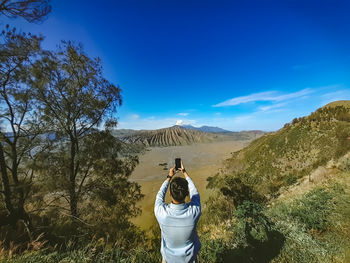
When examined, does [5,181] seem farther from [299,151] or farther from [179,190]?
[299,151]

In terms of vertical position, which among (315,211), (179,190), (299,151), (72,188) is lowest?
(315,211)

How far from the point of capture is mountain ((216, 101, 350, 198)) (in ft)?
33.3

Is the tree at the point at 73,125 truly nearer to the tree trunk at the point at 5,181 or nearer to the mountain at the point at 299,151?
the tree trunk at the point at 5,181

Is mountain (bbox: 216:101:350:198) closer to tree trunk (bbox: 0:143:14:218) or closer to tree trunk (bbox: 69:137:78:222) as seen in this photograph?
tree trunk (bbox: 69:137:78:222)

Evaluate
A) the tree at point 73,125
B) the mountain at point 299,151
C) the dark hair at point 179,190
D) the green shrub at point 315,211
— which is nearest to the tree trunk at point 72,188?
the tree at point 73,125

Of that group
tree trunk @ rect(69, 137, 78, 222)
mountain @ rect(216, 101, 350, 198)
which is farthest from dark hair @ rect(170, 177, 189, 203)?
Result: mountain @ rect(216, 101, 350, 198)

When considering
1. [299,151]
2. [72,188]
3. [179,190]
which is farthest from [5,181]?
[299,151]

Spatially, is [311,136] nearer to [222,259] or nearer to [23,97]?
[222,259]

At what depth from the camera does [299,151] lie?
1272 centimetres

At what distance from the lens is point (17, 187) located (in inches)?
173

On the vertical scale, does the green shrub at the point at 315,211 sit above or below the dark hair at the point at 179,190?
below

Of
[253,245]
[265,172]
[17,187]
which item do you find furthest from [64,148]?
[265,172]

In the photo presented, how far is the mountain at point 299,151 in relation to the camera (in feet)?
33.3

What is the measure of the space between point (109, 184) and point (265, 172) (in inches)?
508
